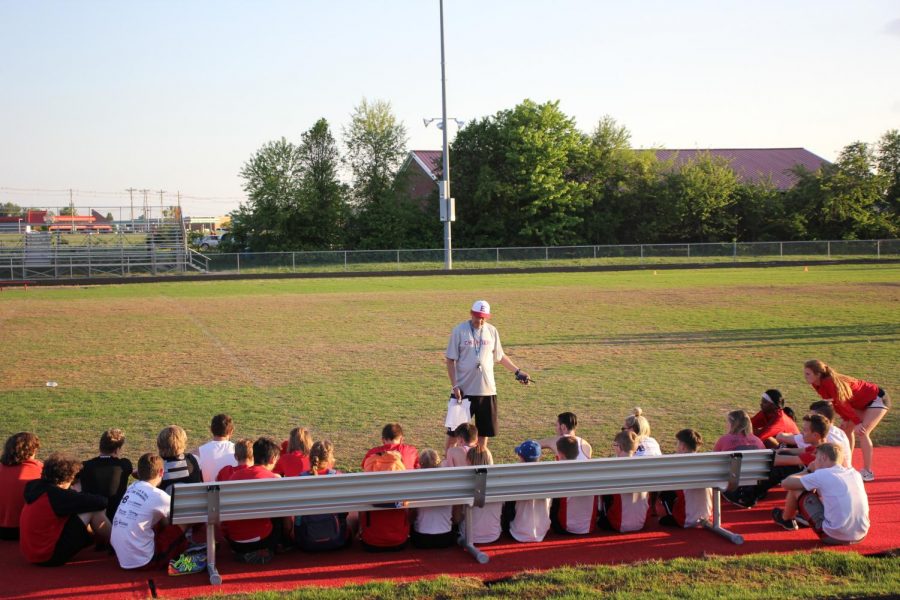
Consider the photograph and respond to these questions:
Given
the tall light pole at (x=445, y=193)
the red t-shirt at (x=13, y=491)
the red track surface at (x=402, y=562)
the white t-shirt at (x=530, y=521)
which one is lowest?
the red track surface at (x=402, y=562)

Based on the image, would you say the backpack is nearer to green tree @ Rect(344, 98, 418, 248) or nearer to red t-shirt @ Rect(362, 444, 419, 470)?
red t-shirt @ Rect(362, 444, 419, 470)

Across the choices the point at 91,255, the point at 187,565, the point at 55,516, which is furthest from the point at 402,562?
the point at 91,255

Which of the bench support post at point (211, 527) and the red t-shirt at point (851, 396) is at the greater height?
the red t-shirt at point (851, 396)

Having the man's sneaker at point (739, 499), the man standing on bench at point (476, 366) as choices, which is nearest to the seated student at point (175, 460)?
the man standing on bench at point (476, 366)

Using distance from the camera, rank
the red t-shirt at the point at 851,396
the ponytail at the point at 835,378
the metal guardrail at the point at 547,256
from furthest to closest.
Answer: the metal guardrail at the point at 547,256 < the red t-shirt at the point at 851,396 < the ponytail at the point at 835,378

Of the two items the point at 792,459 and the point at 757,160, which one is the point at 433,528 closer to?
the point at 792,459

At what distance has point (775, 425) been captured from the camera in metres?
8.03

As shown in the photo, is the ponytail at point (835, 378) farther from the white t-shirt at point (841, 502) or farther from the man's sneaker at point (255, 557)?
the man's sneaker at point (255, 557)

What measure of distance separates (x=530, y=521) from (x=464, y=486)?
78 centimetres

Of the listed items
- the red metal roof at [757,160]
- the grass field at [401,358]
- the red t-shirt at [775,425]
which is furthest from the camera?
the red metal roof at [757,160]

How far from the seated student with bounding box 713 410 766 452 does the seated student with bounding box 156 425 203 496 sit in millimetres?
4266

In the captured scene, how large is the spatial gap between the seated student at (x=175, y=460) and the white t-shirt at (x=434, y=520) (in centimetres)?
Result: 178

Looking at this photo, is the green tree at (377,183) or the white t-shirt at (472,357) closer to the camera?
the white t-shirt at (472,357)

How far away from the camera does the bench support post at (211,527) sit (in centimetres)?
573
